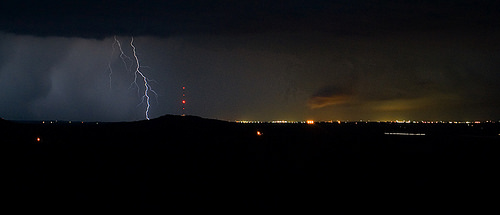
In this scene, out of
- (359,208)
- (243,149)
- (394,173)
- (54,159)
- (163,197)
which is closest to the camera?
(359,208)

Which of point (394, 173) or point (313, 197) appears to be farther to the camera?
point (394, 173)

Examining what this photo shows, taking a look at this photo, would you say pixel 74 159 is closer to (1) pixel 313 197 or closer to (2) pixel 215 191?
(2) pixel 215 191

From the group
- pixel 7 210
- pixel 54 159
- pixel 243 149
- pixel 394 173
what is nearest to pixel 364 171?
pixel 394 173

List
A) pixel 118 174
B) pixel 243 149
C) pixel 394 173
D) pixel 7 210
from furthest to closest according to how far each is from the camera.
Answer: pixel 243 149
pixel 394 173
pixel 118 174
pixel 7 210

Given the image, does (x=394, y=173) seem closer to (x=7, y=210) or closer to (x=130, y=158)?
(x=130, y=158)

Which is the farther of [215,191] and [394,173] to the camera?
[394,173]

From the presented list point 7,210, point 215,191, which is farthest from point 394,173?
point 7,210

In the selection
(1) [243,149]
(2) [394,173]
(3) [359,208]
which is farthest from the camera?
(1) [243,149]

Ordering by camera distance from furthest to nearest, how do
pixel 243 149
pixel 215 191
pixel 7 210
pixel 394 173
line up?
1. pixel 243 149
2. pixel 394 173
3. pixel 215 191
4. pixel 7 210

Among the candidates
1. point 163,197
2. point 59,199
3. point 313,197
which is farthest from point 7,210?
point 313,197
